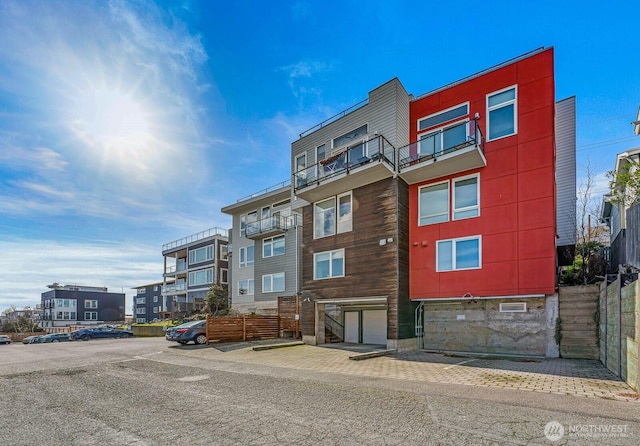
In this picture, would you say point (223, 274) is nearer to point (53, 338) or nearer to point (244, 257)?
point (244, 257)

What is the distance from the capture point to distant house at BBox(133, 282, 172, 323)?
57.1m

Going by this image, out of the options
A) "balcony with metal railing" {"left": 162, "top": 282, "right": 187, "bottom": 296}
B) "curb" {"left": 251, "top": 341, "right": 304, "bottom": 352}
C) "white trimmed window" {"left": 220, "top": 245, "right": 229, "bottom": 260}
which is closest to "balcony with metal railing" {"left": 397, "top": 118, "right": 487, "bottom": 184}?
"curb" {"left": 251, "top": 341, "right": 304, "bottom": 352}

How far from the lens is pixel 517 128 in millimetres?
13148

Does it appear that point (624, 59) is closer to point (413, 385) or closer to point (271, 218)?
point (413, 385)

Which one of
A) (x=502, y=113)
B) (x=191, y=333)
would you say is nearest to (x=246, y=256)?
(x=191, y=333)

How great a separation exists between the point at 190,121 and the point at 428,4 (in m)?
9.05

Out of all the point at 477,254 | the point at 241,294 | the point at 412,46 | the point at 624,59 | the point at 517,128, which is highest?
the point at 412,46

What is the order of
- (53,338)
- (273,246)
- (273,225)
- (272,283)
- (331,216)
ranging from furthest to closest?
1. (53,338)
2. (273,246)
3. (272,283)
4. (273,225)
5. (331,216)

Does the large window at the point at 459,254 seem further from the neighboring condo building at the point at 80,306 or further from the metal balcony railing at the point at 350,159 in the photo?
the neighboring condo building at the point at 80,306

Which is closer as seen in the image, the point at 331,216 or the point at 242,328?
the point at 331,216

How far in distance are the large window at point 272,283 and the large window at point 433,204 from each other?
1239 cm

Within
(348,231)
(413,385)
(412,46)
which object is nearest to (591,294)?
(413,385)

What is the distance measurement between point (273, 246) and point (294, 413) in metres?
20.3

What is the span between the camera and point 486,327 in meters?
13.3
